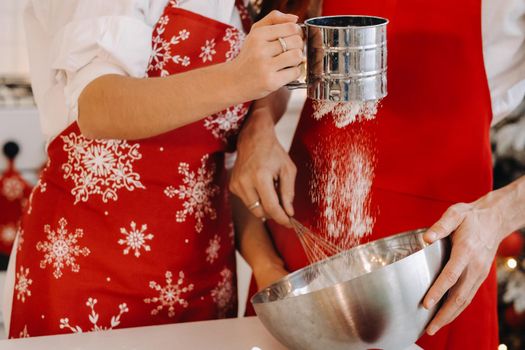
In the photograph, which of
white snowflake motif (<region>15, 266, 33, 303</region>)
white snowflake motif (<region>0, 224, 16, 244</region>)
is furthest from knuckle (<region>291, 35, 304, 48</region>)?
white snowflake motif (<region>0, 224, 16, 244</region>)

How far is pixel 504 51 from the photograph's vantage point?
48.3 inches

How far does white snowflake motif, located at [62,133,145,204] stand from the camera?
4.12ft

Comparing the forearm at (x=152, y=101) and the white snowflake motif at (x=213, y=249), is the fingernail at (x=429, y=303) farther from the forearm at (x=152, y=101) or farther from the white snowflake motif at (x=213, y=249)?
the white snowflake motif at (x=213, y=249)

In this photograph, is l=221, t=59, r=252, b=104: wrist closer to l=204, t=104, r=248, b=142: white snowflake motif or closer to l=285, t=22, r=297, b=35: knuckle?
l=285, t=22, r=297, b=35: knuckle

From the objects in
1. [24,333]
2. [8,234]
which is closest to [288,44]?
[24,333]

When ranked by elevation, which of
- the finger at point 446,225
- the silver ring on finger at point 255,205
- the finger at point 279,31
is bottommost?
the finger at point 446,225

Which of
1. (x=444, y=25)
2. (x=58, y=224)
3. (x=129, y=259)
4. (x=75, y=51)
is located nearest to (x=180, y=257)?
(x=129, y=259)

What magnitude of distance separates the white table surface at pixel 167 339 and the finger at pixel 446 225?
0.28m

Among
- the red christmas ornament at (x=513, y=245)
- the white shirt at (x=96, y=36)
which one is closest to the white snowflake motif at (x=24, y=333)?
the white shirt at (x=96, y=36)

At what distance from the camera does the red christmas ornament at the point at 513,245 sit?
212 cm

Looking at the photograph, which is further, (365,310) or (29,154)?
(29,154)

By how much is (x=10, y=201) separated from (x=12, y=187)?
56mm

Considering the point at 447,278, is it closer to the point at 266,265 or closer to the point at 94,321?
the point at 266,265

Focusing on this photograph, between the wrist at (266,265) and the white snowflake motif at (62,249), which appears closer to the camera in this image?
the white snowflake motif at (62,249)
